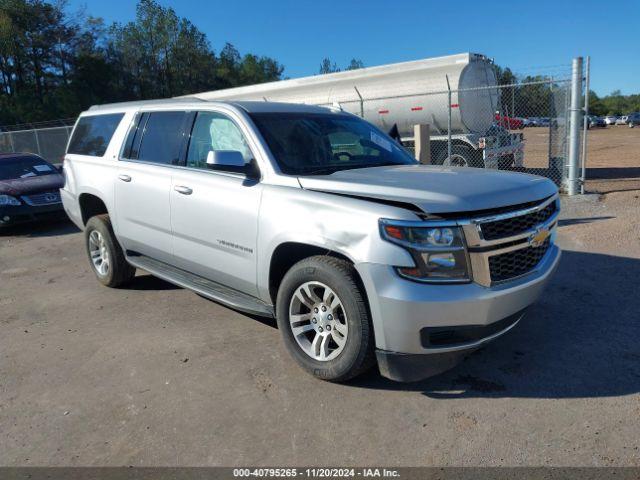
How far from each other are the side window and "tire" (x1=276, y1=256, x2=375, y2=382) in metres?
1.25

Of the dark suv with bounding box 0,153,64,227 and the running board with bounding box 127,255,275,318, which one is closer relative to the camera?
the running board with bounding box 127,255,275,318

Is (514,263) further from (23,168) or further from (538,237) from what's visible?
(23,168)

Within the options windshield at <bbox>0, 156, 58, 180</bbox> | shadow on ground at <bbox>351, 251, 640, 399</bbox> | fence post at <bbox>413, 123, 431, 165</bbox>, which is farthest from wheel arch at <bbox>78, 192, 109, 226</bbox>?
windshield at <bbox>0, 156, 58, 180</bbox>

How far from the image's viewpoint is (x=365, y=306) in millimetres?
3104

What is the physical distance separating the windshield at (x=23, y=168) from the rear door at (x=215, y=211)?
752 centimetres

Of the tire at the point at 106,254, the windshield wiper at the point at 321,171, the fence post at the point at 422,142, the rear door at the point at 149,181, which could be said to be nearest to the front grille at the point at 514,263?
the windshield wiper at the point at 321,171

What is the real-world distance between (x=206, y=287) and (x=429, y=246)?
6.89 ft

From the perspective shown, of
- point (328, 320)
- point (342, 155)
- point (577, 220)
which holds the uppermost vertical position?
point (342, 155)

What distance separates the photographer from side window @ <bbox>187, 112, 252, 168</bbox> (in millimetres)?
4113

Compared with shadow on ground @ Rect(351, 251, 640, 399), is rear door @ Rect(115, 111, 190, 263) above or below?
above

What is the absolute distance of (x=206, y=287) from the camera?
428cm

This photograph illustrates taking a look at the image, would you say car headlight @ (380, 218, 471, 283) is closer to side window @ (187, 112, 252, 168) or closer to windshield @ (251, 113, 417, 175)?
windshield @ (251, 113, 417, 175)

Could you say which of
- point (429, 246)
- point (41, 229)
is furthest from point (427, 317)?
point (41, 229)

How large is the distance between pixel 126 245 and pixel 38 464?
274 centimetres
